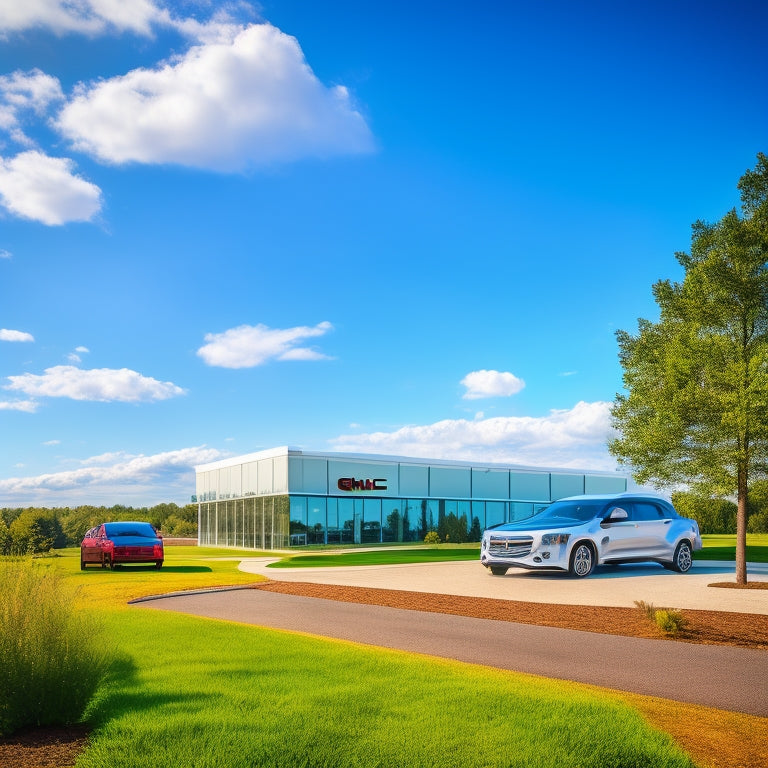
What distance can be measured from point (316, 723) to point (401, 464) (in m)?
44.8

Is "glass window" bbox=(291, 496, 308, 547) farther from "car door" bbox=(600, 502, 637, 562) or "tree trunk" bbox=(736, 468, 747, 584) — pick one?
"tree trunk" bbox=(736, 468, 747, 584)

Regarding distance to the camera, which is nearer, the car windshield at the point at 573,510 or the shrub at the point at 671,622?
the shrub at the point at 671,622

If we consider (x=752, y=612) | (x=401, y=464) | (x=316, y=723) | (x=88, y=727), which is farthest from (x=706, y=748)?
(x=401, y=464)

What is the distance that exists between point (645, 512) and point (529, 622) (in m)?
8.78

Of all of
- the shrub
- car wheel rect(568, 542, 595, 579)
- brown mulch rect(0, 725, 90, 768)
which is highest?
brown mulch rect(0, 725, 90, 768)

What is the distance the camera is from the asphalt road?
749cm

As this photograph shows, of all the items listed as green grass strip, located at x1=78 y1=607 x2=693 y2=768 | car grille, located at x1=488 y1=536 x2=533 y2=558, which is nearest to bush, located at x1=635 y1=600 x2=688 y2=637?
green grass strip, located at x1=78 y1=607 x2=693 y2=768

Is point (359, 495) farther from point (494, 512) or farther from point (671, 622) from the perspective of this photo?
point (671, 622)

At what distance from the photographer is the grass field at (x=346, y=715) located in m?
5.12

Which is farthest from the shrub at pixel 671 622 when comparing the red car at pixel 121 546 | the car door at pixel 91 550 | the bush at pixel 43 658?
the car door at pixel 91 550

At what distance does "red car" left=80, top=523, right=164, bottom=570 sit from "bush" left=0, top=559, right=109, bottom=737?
19.3m

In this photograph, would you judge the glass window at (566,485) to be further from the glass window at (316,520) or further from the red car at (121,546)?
the red car at (121,546)

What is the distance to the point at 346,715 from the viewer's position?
595cm

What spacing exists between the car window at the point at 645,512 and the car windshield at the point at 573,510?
2.83 feet
